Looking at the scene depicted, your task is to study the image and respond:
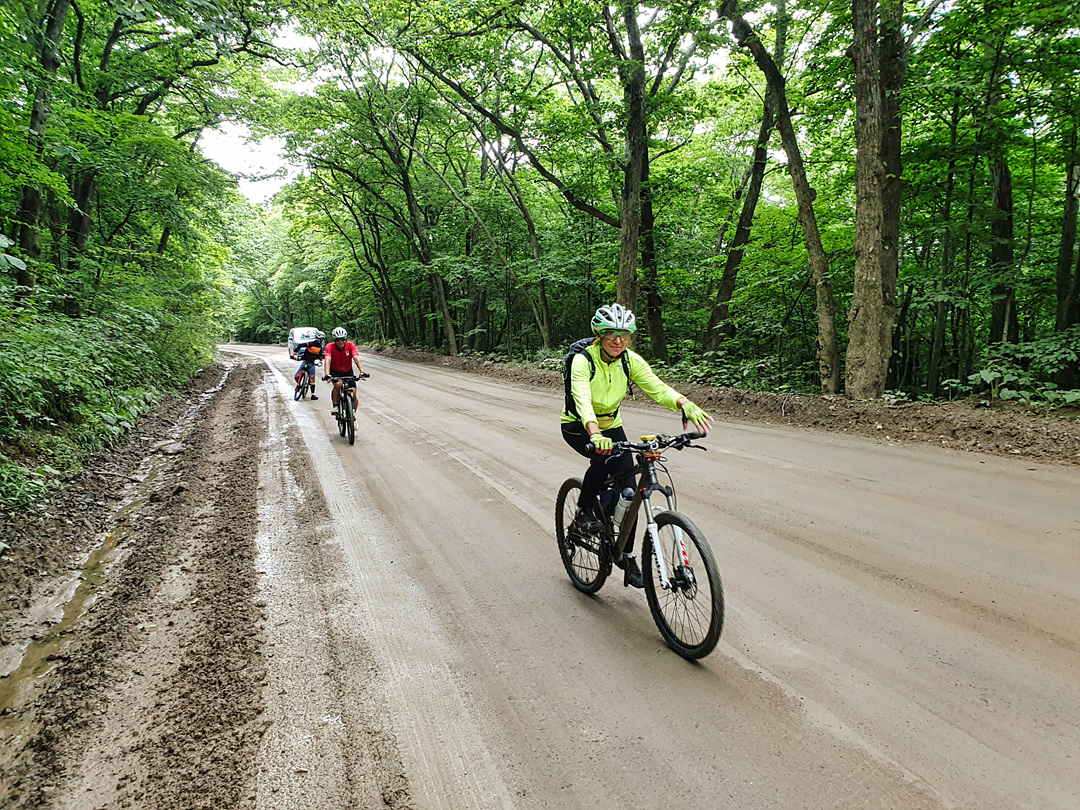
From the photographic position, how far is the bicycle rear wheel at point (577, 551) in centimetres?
372

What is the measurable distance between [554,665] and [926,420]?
7424 mm

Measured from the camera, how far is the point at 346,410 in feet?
28.8

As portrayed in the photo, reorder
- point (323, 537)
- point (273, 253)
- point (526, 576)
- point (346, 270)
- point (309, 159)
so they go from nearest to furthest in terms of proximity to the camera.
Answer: point (526, 576) < point (323, 537) < point (309, 159) < point (346, 270) < point (273, 253)

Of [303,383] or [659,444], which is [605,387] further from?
[303,383]

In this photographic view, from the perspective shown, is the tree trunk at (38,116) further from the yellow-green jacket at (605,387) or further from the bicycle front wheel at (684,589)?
the bicycle front wheel at (684,589)

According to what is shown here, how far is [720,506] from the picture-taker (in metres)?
5.33

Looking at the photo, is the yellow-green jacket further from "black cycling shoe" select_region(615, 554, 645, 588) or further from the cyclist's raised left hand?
"black cycling shoe" select_region(615, 554, 645, 588)

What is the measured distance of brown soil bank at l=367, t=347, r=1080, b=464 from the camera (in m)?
6.61

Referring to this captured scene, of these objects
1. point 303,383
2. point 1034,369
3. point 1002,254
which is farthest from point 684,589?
point 303,383

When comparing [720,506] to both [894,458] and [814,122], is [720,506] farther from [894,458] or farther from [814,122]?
[814,122]

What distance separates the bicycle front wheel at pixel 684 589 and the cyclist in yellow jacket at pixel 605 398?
24 cm

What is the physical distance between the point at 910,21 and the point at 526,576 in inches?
439

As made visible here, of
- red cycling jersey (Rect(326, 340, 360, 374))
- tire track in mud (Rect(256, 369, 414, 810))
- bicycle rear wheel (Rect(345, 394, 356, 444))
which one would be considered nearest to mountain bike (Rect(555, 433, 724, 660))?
tire track in mud (Rect(256, 369, 414, 810))

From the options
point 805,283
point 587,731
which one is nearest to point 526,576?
point 587,731
